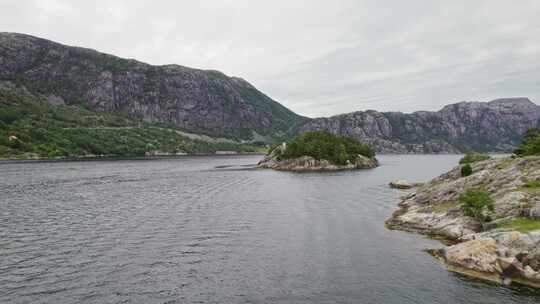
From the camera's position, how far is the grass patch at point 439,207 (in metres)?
62.5

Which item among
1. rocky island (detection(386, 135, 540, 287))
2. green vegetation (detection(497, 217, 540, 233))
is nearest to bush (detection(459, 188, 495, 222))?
rocky island (detection(386, 135, 540, 287))

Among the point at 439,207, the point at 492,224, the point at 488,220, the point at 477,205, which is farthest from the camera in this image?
the point at 439,207

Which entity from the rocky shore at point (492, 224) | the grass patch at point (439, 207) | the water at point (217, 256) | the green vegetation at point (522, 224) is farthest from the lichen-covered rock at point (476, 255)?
the grass patch at point (439, 207)

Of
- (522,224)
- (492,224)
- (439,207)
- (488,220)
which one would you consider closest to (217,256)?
(492,224)

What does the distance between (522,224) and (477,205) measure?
865 cm

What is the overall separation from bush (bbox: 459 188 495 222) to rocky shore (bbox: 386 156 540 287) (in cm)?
82

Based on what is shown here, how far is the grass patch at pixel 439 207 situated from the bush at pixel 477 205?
6.86 m

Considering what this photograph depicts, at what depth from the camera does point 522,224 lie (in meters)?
44.4

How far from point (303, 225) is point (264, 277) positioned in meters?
25.7

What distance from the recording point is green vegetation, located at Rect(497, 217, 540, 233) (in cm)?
4206

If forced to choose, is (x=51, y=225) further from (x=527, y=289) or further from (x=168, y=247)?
(x=527, y=289)

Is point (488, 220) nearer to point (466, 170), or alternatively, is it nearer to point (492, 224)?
point (492, 224)

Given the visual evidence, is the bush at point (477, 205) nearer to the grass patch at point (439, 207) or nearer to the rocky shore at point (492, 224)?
the rocky shore at point (492, 224)

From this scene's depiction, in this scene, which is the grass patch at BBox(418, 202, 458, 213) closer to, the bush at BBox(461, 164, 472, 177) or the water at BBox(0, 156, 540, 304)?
the water at BBox(0, 156, 540, 304)
